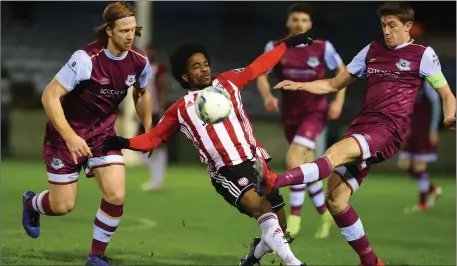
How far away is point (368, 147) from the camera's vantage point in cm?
727

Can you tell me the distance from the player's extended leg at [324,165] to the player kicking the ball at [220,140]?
175mm

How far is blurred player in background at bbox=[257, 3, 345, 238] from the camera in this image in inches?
403

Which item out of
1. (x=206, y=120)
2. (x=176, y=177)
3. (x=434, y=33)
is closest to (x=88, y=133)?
(x=206, y=120)

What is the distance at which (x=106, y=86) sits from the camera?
7641 millimetres

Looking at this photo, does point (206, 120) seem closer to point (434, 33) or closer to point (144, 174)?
point (144, 174)

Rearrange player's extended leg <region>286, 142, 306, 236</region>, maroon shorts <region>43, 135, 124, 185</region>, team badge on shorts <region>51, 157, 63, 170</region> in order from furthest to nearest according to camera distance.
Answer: player's extended leg <region>286, 142, 306, 236</region>, team badge on shorts <region>51, 157, 63, 170</region>, maroon shorts <region>43, 135, 124, 185</region>

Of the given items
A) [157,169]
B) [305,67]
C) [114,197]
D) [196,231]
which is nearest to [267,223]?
[114,197]

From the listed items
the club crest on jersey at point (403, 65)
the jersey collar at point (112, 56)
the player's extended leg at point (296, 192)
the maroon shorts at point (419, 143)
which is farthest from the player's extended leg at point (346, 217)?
the maroon shorts at point (419, 143)

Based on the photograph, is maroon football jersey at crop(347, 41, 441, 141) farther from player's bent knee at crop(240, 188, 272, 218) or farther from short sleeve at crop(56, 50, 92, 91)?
short sleeve at crop(56, 50, 92, 91)

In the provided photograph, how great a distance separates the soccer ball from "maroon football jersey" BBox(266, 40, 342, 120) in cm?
400

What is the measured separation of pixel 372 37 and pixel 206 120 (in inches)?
561

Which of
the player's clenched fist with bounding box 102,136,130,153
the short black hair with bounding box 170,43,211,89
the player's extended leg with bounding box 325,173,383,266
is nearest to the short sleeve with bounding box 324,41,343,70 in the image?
the player's extended leg with bounding box 325,173,383,266

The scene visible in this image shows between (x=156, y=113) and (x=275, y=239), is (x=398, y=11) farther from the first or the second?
(x=156, y=113)

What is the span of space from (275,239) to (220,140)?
2.60 ft
